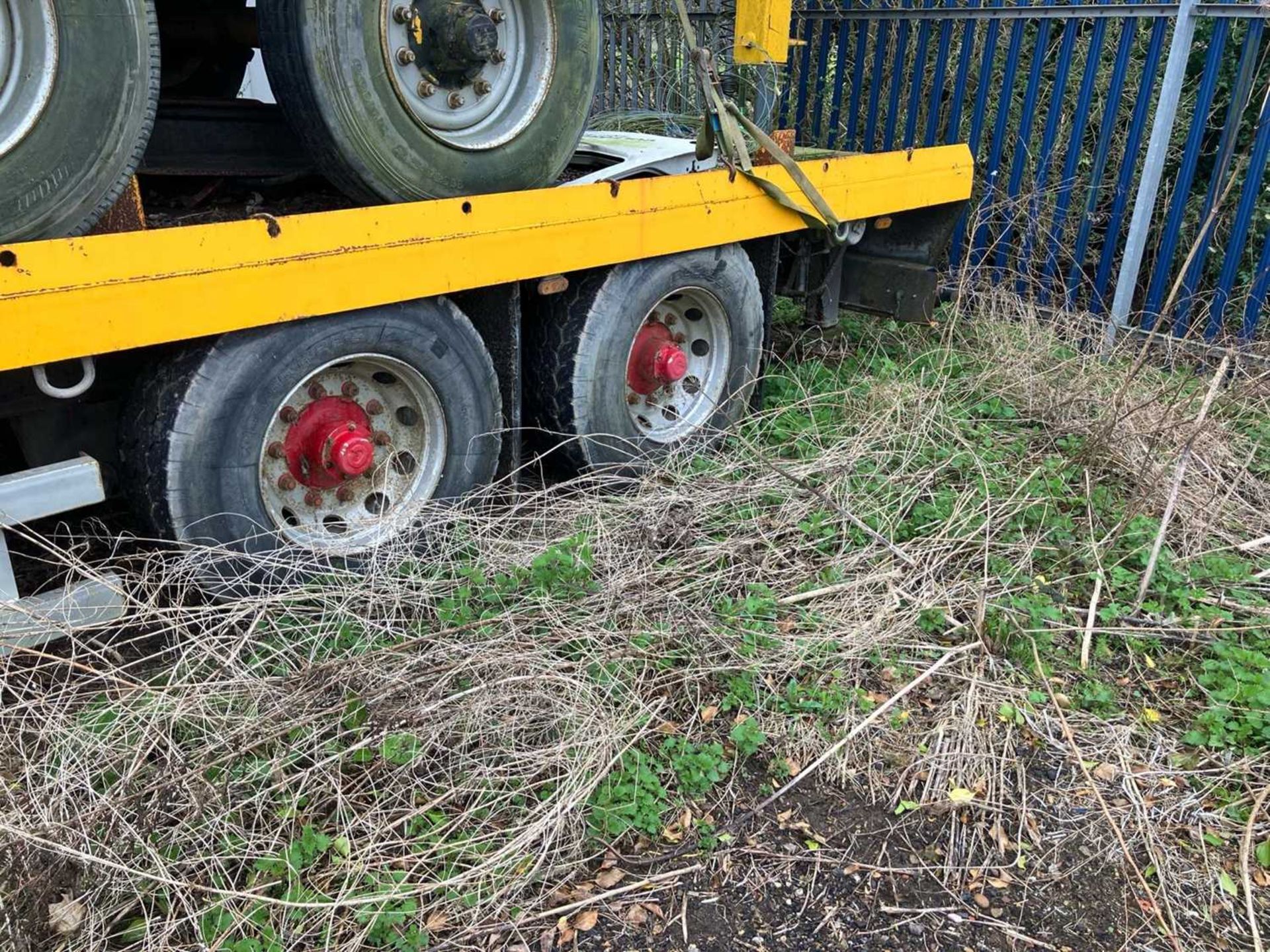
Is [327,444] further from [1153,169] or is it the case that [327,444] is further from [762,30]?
[1153,169]

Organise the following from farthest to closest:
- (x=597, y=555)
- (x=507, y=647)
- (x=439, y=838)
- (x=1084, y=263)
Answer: (x=1084, y=263), (x=597, y=555), (x=507, y=647), (x=439, y=838)

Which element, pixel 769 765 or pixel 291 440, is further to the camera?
pixel 291 440

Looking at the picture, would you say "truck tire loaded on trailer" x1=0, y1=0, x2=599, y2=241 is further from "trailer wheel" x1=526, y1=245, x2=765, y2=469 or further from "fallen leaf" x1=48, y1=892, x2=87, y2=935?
"fallen leaf" x1=48, y1=892, x2=87, y2=935

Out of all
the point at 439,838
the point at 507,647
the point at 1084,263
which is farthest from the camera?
the point at 1084,263

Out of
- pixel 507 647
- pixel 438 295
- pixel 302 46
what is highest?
pixel 302 46

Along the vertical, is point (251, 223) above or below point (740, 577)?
above

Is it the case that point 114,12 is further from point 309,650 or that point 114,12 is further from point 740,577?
point 740,577

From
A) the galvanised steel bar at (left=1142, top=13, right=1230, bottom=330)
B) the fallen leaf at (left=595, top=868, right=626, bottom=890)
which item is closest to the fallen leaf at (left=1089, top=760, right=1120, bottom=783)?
the fallen leaf at (left=595, top=868, right=626, bottom=890)

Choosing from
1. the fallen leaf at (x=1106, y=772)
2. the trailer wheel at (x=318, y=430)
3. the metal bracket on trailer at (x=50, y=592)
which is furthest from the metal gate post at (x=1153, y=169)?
the metal bracket on trailer at (x=50, y=592)

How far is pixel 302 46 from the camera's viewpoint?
2.56 meters

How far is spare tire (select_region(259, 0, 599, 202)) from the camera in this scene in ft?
8.60

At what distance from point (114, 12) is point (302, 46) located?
46 cm

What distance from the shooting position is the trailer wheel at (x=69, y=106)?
213 centimetres

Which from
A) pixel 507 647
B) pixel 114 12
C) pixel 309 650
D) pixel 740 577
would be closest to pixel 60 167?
pixel 114 12
